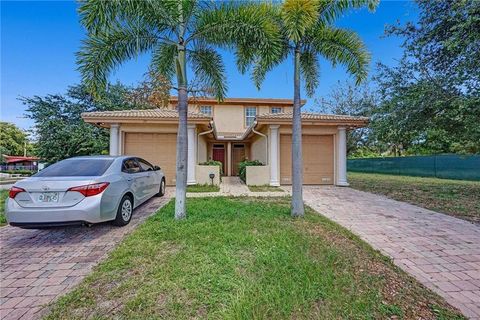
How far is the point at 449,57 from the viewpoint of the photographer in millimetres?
8555

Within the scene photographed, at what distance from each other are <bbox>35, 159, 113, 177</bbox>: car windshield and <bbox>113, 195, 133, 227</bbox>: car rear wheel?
81 cm

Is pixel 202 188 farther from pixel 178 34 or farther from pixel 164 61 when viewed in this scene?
pixel 178 34

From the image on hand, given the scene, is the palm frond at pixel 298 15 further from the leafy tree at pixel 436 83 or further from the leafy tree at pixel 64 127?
the leafy tree at pixel 64 127

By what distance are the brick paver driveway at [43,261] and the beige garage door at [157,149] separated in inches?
224

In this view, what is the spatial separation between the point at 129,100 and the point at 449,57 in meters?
20.2

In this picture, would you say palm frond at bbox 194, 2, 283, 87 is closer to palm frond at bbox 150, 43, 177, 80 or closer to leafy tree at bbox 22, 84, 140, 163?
palm frond at bbox 150, 43, 177, 80

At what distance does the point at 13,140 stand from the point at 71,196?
49524 mm

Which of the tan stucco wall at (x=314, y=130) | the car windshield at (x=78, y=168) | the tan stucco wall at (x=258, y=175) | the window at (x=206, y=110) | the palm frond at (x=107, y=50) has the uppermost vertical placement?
the window at (x=206, y=110)

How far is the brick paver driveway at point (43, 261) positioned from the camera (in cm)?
253

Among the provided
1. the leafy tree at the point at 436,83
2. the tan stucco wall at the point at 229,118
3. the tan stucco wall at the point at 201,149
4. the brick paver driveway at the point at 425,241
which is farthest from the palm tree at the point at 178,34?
the tan stucco wall at the point at 229,118

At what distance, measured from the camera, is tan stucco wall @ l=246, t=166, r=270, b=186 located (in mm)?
10930

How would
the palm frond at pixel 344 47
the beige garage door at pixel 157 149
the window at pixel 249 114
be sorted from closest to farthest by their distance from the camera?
the palm frond at pixel 344 47 → the beige garage door at pixel 157 149 → the window at pixel 249 114

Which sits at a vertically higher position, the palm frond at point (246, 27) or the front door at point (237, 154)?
the palm frond at point (246, 27)

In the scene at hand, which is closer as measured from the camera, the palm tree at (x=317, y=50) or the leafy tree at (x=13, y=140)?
the palm tree at (x=317, y=50)
